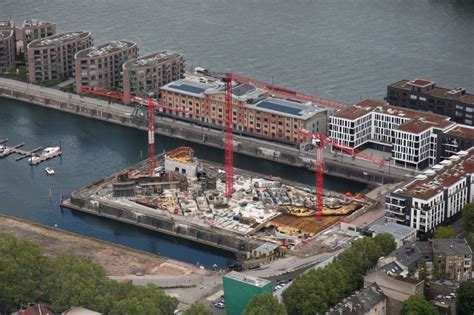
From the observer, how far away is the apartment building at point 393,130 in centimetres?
4472

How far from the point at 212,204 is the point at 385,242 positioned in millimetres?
7525

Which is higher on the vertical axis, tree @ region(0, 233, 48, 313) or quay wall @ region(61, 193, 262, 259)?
tree @ region(0, 233, 48, 313)

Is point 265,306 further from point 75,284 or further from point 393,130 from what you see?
point 393,130

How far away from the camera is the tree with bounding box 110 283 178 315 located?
32.4 meters

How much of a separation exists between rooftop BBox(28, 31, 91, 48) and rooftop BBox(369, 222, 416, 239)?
20845mm

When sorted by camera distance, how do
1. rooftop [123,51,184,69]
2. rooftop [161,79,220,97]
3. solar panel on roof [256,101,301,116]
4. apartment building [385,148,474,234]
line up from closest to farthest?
apartment building [385,148,474,234] → solar panel on roof [256,101,301,116] → rooftop [161,79,220,97] → rooftop [123,51,184,69]

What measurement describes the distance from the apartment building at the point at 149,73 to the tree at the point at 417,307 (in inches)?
828

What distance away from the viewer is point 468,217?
126 ft

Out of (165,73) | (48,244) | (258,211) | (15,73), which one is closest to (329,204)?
(258,211)

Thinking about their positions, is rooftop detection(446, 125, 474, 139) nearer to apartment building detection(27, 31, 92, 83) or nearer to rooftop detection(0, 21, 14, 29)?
apartment building detection(27, 31, 92, 83)

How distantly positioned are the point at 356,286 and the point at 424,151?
1122 cm

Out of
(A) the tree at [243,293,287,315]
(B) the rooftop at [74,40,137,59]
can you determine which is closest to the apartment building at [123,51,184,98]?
(B) the rooftop at [74,40,137,59]

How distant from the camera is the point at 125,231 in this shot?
4106 cm

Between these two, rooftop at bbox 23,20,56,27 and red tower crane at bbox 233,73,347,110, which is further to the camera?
rooftop at bbox 23,20,56,27
